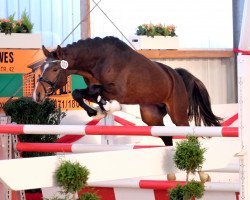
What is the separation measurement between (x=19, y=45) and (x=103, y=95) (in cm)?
291

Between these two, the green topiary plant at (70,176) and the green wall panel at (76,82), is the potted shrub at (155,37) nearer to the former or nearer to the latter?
the green wall panel at (76,82)

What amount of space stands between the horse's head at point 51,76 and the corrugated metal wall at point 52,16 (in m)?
3.80

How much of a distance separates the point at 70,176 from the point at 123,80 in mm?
1718

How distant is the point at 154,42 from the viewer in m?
6.92

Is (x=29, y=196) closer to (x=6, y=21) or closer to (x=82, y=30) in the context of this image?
(x=6, y=21)

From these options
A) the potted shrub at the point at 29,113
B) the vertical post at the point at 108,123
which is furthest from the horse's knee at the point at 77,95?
the vertical post at the point at 108,123

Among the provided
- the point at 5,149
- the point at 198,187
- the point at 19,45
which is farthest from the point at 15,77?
the point at 198,187

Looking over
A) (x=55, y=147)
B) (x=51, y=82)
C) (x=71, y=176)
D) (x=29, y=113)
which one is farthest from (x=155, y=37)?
(x=71, y=176)

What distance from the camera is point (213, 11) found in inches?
Result: 345

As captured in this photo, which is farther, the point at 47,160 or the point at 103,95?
the point at 103,95

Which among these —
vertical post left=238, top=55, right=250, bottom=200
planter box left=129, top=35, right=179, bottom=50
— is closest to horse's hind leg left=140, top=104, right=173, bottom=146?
vertical post left=238, top=55, right=250, bottom=200

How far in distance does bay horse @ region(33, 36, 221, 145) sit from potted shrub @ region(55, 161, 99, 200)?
1.49 m

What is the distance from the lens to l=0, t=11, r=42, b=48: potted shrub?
6070 mm

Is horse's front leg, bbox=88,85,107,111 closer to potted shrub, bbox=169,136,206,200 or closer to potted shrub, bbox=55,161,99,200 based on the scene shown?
potted shrub, bbox=169,136,206,200
